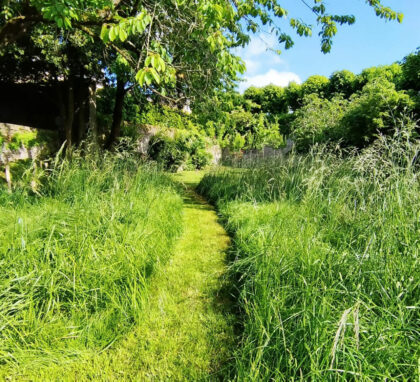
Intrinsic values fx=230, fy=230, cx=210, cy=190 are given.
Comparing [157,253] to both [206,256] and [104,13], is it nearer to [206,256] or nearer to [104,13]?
[206,256]

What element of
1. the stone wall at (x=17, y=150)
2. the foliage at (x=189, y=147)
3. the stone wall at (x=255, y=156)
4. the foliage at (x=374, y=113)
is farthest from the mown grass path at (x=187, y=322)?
the foliage at (x=189, y=147)

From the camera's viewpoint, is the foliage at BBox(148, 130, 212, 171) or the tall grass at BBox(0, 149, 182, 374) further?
the foliage at BBox(148, 130, 212, 171)

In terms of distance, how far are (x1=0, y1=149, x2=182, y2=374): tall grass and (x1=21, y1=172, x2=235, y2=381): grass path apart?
0.43 feet

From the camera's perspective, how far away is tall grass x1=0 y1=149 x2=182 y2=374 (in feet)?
5.61

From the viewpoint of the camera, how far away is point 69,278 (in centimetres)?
203

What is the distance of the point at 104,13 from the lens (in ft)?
16.2

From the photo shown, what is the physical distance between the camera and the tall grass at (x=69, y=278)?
5.61ft

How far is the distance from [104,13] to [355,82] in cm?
1742

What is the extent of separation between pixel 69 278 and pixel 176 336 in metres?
1.07

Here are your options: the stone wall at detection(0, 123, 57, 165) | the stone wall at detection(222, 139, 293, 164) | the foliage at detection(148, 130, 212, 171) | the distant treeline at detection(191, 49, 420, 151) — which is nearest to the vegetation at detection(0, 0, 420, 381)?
the distant treeline at detection(191, 49, 420, 151)

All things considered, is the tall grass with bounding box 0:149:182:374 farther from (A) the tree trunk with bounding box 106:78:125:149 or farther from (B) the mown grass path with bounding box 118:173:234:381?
(A) the tree trunk with bounding box 106:78:125:149

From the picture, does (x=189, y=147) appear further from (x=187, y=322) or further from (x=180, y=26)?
(x=187, y=322)

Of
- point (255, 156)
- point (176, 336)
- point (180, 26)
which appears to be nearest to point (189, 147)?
point (255, 156)

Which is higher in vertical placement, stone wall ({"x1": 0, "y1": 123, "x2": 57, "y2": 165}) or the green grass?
stone wall ({"x1": 0, "y1": 123, "x2": 57, "y2": 165})
